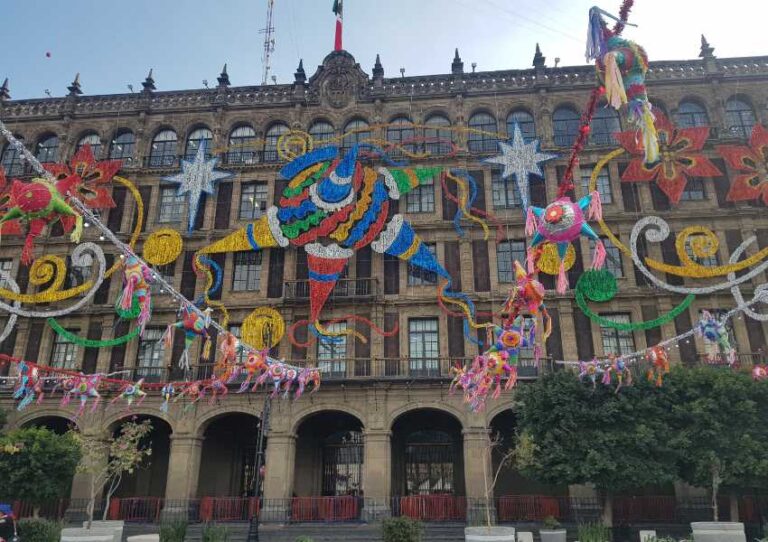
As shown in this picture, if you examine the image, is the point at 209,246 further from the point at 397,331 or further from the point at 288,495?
the point at 288,495

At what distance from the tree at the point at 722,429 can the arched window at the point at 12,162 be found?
3298cm

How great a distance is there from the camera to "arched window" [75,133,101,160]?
31516mm

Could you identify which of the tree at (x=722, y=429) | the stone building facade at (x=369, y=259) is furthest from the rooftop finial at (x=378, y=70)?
the tree at (x=722, y=429)

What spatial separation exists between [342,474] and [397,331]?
24.4ft

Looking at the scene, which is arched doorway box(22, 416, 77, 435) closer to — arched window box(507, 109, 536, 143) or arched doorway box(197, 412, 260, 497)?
arched doorway box(197, 412, 260, 497)

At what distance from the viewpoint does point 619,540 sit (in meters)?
19.9

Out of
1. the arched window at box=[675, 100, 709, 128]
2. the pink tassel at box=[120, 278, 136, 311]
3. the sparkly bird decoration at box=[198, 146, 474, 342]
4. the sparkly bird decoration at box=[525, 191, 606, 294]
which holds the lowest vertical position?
the pink tassel at box=[120, 278, 136, 311]

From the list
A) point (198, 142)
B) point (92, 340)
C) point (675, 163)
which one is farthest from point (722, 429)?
point (198, 142)

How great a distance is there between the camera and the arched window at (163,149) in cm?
3086

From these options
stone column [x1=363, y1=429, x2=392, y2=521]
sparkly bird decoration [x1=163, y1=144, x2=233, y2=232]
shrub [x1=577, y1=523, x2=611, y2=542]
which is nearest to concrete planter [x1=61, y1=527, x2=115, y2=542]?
stone column [x1=363, y1=429, x2=392, y2=521]

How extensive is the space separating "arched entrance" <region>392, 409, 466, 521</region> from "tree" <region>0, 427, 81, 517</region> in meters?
13.5

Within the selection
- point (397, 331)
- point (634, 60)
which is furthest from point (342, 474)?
point (634, 60)

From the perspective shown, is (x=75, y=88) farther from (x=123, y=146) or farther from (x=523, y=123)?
(x=523, y=123)

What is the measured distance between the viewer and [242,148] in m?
30.7
